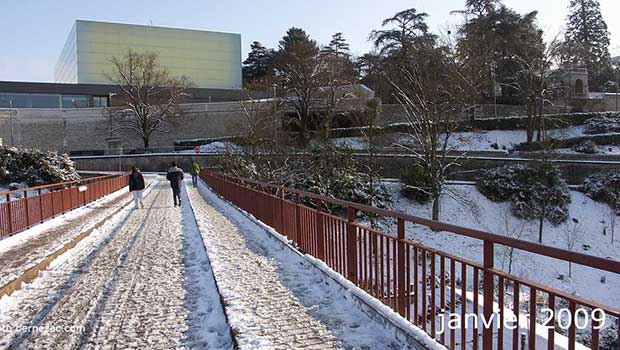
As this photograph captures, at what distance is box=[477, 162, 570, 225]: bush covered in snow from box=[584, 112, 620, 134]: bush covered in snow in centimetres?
1735

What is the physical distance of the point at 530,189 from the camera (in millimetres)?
32094

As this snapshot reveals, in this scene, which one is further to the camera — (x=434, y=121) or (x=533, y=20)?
(x=533, y=20)

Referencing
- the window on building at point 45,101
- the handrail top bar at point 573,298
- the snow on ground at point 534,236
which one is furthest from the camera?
the window on building at point 45,101

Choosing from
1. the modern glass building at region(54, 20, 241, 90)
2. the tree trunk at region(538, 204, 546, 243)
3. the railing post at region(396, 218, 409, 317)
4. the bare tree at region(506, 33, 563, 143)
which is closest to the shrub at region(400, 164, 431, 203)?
the tree trunk at region(538, 204, 546, 243)

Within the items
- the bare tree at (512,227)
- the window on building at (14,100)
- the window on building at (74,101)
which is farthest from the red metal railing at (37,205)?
the window on building at (74,101)

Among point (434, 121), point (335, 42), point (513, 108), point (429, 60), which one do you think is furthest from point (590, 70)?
point (434, 121)

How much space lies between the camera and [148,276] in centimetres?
715

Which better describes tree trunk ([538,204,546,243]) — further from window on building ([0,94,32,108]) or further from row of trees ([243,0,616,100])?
window on building ([0,94,32,108])

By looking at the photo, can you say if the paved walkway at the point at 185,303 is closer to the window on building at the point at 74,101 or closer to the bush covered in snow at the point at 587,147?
the bush covered in snow at the point at 587,147

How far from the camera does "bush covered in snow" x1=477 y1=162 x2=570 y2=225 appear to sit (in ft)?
101

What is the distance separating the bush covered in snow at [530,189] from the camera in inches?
1207

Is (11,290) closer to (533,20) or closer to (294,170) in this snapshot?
(294,170)

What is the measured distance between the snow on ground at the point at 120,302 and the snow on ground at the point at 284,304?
0.74 ft

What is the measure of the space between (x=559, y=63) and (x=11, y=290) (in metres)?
50.8
